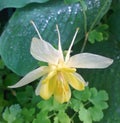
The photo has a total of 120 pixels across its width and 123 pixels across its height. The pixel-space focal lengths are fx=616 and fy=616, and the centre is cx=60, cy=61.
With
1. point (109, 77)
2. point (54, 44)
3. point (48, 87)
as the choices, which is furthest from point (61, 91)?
point (109, 77)

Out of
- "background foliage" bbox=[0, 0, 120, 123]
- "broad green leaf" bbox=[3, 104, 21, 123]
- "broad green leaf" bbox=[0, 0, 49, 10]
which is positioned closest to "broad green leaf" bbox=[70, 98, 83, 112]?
"background foliage" bbox=[0, 0, 120, 123]

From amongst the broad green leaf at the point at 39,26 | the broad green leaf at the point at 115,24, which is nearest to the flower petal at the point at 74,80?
the broad green leaf at the point at 39,26

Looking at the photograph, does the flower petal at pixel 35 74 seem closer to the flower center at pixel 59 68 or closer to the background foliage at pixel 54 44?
the flower center at pixel 59 68

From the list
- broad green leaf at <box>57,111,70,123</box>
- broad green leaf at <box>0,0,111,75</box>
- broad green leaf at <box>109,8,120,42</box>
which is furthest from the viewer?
broad green leaf at <box>109,8,120,42</box>

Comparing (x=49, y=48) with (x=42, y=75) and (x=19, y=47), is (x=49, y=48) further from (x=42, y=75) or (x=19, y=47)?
(x=19, y=47)

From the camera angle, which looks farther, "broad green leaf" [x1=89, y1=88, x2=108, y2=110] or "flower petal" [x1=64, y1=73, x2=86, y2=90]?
"broad green leaf" [x1=89, y1=88, x2=108, y2=110]

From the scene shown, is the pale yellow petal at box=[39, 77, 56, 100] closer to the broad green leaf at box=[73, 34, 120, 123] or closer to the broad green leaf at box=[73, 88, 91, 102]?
the broad green leaf at box=[73, 88, 91, 102]
